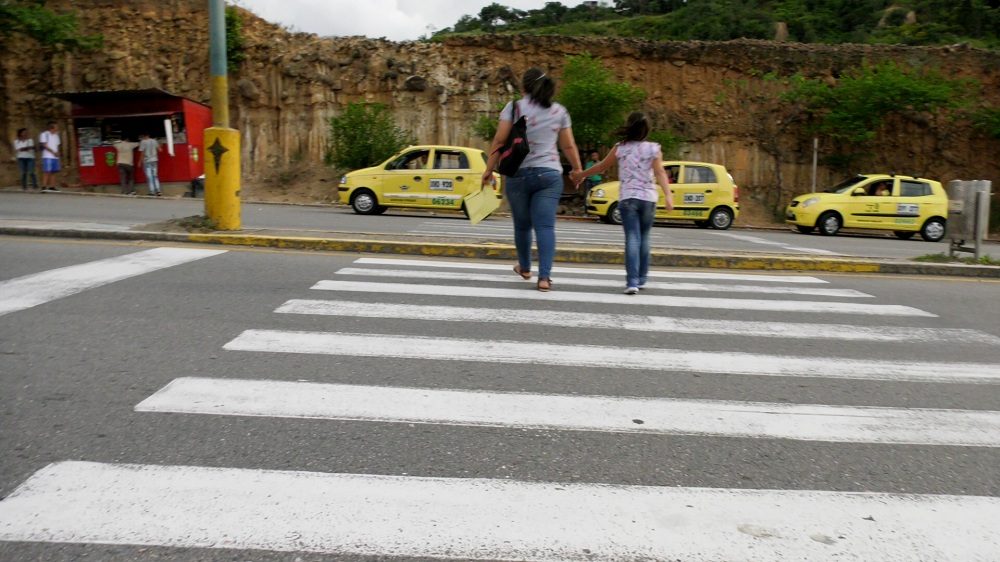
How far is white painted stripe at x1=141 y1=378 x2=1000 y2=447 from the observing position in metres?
3.95

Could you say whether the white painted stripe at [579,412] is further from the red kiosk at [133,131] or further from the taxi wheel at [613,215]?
the red kiosk at [133,131]

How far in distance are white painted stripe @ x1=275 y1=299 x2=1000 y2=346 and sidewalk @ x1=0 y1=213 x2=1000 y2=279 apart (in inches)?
125

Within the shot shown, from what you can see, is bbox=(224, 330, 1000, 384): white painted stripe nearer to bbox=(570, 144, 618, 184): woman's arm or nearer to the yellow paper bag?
bbox=(570, 144, 618, 184): woman's arm

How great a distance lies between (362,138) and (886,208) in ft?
48.1

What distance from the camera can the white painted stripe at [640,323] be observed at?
609cm

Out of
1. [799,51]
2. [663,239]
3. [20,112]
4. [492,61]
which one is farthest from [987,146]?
[20,112]

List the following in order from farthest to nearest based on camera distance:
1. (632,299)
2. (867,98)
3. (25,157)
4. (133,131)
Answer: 1. (867,98)
2. (133,131)
3. (25,157)
4. (632,299)

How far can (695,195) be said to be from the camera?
20.5 meters

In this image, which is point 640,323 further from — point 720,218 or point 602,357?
point 720,218

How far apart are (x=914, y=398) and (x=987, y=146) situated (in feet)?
96.2

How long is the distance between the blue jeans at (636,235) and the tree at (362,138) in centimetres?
1780

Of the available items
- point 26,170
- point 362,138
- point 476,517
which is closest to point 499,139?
point 476,517

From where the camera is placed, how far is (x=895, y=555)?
2787mm

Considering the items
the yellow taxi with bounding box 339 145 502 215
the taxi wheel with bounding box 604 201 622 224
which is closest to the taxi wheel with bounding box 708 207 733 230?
the taxi wheel with bounding box 604 201 622 224
